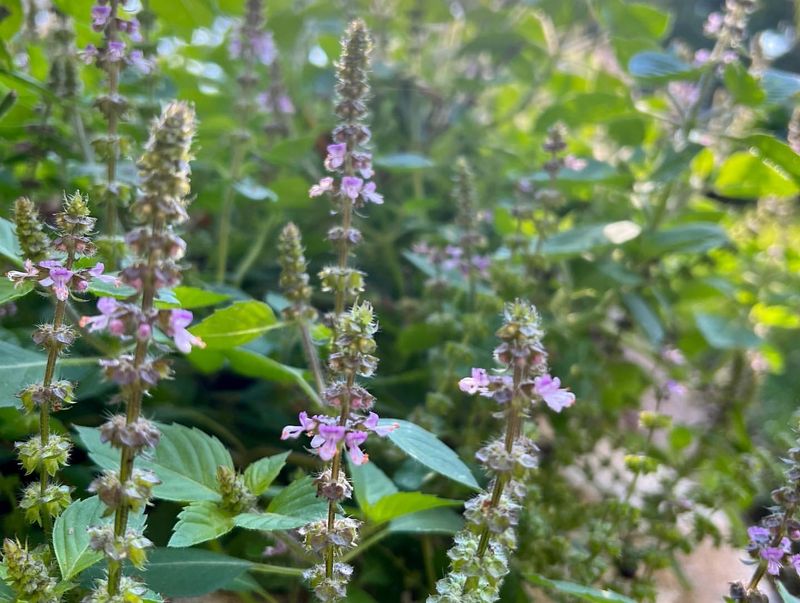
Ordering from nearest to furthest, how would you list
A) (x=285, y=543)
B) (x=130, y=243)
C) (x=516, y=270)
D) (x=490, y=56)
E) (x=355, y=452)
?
(x=130, y=243) → (x=355, y=452) → (x=285, y=543) → (x=516, y=270) → (x=490, y=56)

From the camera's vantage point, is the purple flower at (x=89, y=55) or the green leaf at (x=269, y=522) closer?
the green leaf at (x=269, y=522)

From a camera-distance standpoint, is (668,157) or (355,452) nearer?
(355,452)

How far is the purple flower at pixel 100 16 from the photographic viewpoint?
94 cm

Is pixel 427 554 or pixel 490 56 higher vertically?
pixel 490 56

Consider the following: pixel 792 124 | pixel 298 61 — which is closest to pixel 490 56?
pixel 298 61

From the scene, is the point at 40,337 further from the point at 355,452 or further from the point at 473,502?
the point at 473,502

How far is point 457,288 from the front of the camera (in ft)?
4.51

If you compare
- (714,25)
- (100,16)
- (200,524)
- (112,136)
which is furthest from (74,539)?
(714,25)

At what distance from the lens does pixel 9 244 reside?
901mm

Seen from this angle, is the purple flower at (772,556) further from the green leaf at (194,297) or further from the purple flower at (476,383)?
the green leaf at (194,297)

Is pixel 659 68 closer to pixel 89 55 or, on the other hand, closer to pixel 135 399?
pixel 89 55

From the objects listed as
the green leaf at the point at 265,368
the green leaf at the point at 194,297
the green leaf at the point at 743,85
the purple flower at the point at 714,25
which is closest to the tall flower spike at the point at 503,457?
the green leaf at the point at 265,368

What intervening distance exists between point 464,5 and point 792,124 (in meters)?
1.08

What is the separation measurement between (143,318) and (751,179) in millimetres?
1461
